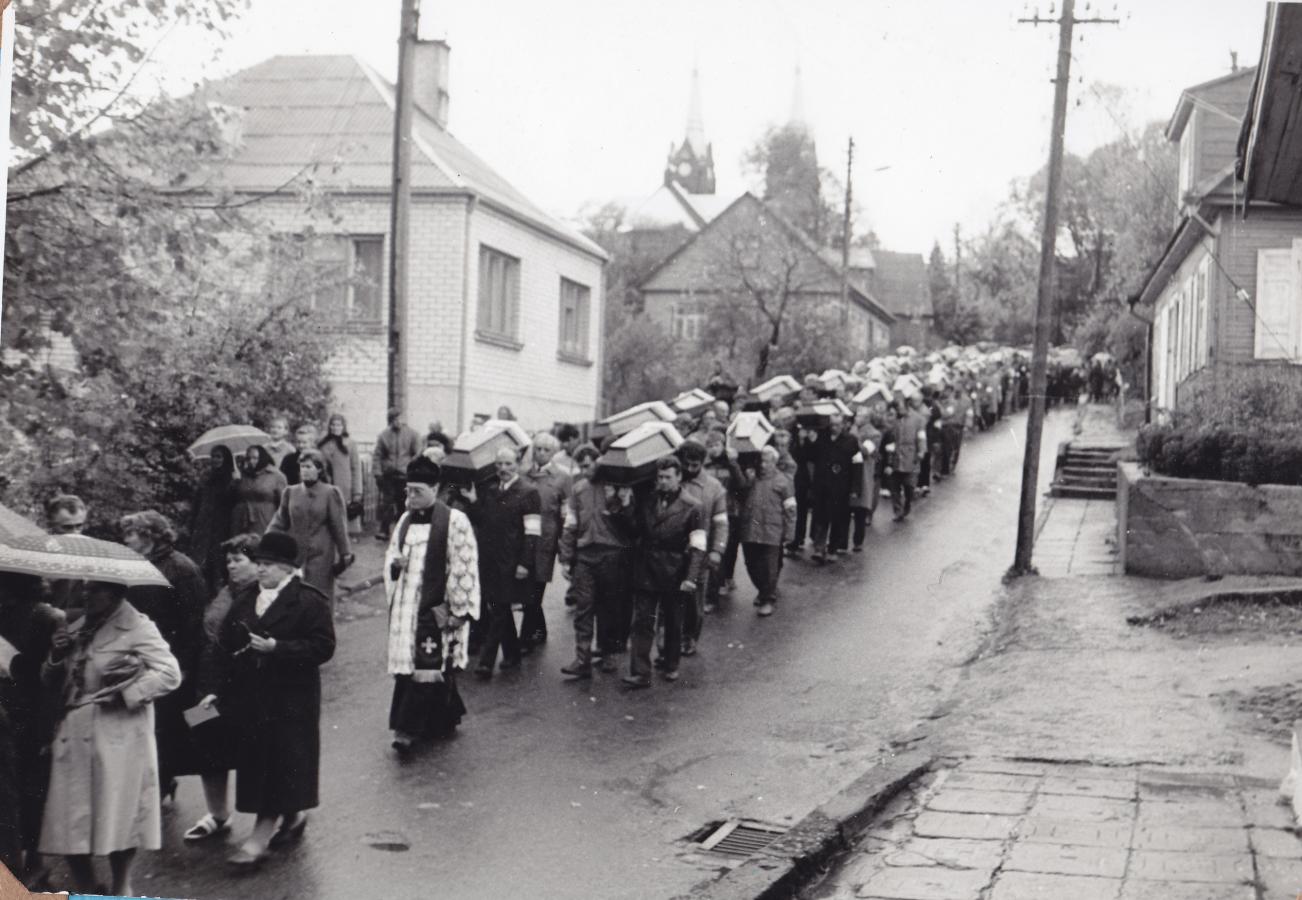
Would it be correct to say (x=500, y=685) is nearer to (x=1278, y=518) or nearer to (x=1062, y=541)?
(x=1278, y=518)

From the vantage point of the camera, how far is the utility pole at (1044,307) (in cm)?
1280

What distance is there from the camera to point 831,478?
14.3 metres

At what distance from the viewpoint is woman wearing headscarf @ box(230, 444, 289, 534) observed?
32.9ft

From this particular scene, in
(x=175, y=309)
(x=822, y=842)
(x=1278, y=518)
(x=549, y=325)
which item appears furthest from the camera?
(x=549, y=325)

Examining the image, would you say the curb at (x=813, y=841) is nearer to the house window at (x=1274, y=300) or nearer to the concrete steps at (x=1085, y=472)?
the house window at (x=1274, y=300)

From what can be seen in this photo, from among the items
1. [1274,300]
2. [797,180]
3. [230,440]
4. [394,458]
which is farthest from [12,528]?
[797,180]

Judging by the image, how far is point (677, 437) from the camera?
10.3m

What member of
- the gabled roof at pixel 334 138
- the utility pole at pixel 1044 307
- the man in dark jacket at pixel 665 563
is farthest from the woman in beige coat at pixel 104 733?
the utility pole at pixel 1044 307

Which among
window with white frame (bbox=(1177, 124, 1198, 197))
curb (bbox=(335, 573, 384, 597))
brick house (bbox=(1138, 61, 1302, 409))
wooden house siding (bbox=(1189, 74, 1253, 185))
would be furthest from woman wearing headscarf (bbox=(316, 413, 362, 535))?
window with white frame (bbox=(1177, 124, 1198, 197))

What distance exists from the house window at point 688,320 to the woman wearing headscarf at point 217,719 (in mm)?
24766

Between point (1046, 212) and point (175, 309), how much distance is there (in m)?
7.53

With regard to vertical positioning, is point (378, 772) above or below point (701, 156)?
below

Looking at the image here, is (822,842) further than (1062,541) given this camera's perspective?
No

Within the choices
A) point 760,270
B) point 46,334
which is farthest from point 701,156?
point 760,270
